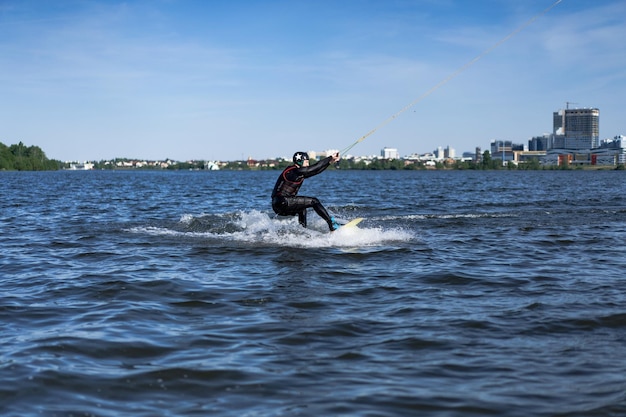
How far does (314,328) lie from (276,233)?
10.6m

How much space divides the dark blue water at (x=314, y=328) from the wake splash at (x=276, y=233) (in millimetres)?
195

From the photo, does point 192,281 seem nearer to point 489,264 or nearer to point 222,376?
point 222,376

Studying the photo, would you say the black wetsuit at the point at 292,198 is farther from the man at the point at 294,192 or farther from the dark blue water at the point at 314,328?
the dark blue water at the point at 314,328

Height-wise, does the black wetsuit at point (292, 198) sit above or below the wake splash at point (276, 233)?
above

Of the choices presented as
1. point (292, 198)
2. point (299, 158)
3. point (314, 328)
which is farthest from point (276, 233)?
point (314, 328)

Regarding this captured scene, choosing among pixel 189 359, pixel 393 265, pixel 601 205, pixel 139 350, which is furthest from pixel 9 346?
pixel 601 205

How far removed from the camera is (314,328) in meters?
8.49

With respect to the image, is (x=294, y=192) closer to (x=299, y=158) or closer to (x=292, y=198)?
(x=292, y=198)

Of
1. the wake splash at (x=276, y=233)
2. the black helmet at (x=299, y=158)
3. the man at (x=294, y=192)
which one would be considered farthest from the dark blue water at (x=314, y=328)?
the black helmet at (x=299, y=158)

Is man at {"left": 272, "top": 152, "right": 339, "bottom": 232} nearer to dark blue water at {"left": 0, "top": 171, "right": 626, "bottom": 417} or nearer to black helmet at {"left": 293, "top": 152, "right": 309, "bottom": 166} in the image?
black helmet at {"left": 293, "top": 152, "right": 309, "bottom": 166}

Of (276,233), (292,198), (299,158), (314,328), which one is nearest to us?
(314,328)

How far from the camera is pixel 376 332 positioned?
8.27m

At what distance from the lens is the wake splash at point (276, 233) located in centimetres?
1747

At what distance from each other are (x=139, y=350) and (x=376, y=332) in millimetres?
2912
